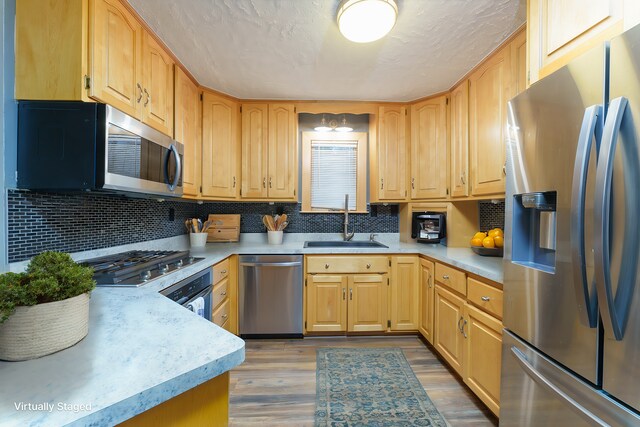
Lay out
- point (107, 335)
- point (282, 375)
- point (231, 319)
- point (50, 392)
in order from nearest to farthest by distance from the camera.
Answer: point (50, 392) < point (107, 335) < point (282, 375) < point (231, 319)

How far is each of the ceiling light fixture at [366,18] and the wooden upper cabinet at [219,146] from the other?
149 cm

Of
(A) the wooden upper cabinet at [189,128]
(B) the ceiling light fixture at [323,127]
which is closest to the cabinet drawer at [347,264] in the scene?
(A) the wooden upper cabinet at [189,128]

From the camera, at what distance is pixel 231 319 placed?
2.43 m

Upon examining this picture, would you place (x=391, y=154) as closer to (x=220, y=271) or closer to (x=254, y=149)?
(x=254, y=149)

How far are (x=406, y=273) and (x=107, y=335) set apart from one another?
90.3 inches

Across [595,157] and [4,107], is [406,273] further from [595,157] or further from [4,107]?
[4,107]

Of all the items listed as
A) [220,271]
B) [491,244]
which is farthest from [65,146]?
[491,244]

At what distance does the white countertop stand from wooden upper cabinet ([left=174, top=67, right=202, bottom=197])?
1448 mm

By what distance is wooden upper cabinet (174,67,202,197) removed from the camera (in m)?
2.11

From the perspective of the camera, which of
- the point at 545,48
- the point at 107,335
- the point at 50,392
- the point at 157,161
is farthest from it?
the point at 157,161

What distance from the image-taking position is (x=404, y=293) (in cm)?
254

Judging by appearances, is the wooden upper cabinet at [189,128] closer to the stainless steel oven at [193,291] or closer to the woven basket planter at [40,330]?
the stainless steel oven at [193,291]

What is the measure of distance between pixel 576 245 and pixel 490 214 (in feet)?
5.81

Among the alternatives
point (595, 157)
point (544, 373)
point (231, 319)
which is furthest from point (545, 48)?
point (231, 319)
